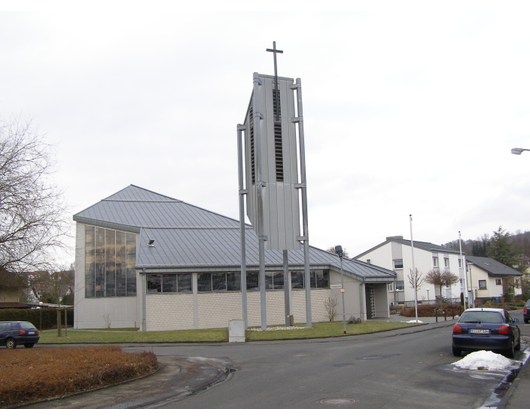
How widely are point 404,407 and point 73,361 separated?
879 cm

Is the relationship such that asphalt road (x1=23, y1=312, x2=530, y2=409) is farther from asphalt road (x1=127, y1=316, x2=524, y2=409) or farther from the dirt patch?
the dirt patch

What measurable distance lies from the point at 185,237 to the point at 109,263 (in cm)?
602

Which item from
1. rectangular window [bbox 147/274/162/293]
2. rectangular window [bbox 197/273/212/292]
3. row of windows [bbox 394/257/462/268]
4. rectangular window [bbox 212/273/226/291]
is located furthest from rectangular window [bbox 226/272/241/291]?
row of windows [bbox 394/257/462/268]

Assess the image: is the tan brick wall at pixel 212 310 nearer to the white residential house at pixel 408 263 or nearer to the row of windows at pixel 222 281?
the row of windows at pixel 222 281

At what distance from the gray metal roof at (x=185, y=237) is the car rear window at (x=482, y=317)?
73.3ft

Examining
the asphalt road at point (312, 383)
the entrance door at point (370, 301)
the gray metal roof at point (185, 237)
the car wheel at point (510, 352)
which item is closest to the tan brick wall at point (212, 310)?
the gray metal roof at point (185, 237)

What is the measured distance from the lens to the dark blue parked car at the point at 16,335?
25766 mm

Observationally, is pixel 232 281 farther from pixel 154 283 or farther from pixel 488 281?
pixel 488 281

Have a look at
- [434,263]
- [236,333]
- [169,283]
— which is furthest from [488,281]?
[236,333]

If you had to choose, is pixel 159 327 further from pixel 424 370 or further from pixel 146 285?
pixel 424 370

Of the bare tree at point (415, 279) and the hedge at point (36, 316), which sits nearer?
the bare tree at point (415, 279)

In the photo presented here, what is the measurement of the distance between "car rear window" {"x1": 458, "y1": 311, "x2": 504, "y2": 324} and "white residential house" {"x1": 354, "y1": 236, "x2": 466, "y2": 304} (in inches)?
1908

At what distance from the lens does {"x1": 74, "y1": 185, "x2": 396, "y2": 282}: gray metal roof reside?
37.2 m

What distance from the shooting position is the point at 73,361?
1373cm
